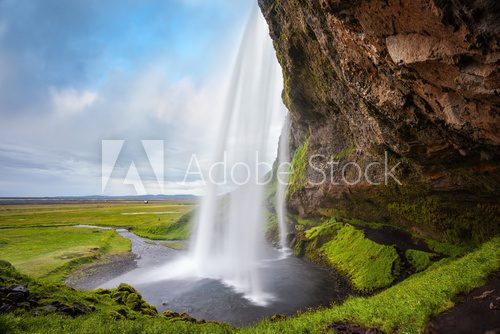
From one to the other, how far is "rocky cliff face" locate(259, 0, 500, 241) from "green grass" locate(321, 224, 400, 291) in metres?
4.38

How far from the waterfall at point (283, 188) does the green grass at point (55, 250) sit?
2473 centimetres

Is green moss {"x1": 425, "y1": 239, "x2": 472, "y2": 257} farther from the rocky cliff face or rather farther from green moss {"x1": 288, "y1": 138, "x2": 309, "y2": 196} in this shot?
green moss {"x1": 288, "y1": 138, "x2": 309, "y2": 196}

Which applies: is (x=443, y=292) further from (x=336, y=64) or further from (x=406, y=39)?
(x=336, y=64)

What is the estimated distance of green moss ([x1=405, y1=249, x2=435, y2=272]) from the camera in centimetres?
2339

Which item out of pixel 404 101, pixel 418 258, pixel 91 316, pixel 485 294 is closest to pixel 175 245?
pixel 91 316

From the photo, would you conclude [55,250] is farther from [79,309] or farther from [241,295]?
[79,309]

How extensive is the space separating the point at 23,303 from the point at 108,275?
19481 millimetres

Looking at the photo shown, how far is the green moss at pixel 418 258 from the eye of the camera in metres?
23.4

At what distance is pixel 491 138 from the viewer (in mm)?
15344

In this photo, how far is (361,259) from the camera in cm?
2744

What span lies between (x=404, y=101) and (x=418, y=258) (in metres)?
14.6

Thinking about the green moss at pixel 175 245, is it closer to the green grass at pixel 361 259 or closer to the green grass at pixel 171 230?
the green grass at pixel 171 230

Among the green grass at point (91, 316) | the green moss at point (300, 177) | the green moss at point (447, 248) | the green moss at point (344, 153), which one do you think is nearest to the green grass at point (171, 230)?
the green moss at point (300, 177)

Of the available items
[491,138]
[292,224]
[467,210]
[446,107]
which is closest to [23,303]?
[446,107]
